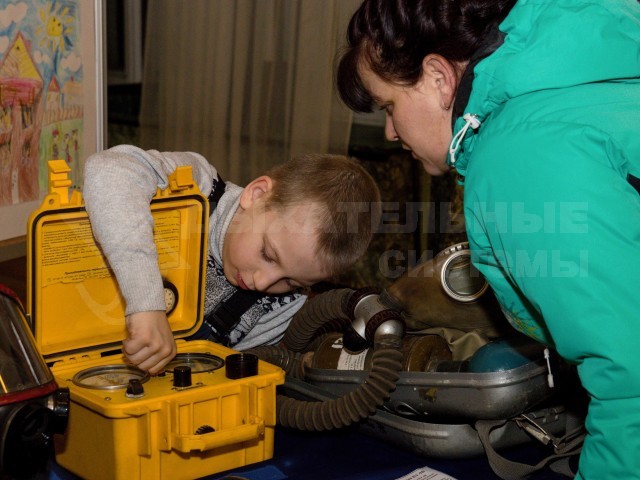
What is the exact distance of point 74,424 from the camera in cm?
105

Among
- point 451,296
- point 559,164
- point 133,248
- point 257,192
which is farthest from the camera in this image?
point 257,192

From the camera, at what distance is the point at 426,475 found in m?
1.09

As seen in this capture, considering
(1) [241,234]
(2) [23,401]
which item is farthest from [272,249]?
(2) [23,401]

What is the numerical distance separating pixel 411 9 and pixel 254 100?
2120 mm

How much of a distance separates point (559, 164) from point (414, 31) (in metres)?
0.26

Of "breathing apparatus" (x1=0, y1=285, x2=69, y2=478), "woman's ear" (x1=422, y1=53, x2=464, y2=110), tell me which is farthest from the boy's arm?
"woman's ear" (x1=422, y1=53, x2=464, y2=110)

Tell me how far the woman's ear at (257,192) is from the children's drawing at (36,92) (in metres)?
0.77

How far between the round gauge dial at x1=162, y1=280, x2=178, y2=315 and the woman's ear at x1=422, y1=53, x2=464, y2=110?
1.77 ft

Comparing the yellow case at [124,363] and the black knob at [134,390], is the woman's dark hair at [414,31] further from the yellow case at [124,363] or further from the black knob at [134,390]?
the black knob at [134,390]

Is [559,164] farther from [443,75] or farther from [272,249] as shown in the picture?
[272,249]

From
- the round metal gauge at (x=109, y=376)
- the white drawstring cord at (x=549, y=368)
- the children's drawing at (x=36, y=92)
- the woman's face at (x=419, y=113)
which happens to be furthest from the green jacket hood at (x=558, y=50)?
the children's drawing at (x=36, y=92)

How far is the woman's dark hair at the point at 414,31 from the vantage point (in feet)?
3.02

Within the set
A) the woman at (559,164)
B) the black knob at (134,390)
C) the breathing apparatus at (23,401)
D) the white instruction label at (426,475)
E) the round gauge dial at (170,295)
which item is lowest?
the white instruction label at (426,475)

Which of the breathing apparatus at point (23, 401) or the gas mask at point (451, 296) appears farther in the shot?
the gas mask at point (451, 296)
